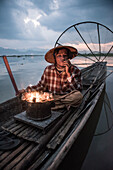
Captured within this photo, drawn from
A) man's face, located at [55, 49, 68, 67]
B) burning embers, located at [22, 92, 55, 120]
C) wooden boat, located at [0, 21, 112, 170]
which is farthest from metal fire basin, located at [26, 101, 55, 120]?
man's face, located at [55, 49, 68, 67]

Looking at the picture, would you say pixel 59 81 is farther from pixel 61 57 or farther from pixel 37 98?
pixel 37 98

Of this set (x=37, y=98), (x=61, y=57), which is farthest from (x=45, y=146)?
(x=61, y=57)

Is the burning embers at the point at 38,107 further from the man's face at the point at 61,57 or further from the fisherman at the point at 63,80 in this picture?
the man's face at the point at 61,57

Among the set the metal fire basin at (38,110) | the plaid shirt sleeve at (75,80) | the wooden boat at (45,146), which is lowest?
the wooden boat at (45,146)

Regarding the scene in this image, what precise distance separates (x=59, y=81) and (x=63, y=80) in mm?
122

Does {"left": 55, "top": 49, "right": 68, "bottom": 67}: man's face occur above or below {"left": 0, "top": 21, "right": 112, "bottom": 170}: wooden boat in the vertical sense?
above

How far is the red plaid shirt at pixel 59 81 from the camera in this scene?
9.43 feet

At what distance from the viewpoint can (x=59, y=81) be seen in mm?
3055

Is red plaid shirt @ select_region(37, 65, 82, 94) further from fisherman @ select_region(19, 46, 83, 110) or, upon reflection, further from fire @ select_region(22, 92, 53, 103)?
fire @ select_region(22, 92, 53, 103)

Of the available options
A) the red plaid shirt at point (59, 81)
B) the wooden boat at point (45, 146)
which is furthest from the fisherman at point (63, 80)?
the wooden boat at point (45, 146)

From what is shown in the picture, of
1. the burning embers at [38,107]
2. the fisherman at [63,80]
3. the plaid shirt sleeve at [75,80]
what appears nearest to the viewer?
the burning embers at [38,107]

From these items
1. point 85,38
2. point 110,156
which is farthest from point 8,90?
point 110,156

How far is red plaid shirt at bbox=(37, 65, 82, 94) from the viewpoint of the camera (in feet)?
9.43

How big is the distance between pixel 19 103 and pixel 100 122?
352 cm
